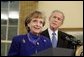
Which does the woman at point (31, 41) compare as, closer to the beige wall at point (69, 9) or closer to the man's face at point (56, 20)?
the man's face at point (56, 20)

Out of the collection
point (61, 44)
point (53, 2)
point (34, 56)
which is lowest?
point (61, 44)

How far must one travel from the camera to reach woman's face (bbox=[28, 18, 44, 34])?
140cm

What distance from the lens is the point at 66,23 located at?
406 centimetres

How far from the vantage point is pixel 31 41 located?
1.34 m


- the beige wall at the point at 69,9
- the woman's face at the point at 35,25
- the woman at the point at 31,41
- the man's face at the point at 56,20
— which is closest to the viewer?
the woman at the point at 31,41

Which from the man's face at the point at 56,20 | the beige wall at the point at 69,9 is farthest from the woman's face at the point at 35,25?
the beige wall at the point at 69,9

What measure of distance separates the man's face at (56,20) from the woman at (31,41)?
38cm

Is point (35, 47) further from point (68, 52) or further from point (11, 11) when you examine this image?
point (11, 11)

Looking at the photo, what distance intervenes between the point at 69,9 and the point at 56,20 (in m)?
2.32

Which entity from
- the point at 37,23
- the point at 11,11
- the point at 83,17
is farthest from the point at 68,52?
the point at 11,11

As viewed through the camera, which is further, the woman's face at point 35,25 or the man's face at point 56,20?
the man's face at point 56,20

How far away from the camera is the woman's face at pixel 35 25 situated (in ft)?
4.59

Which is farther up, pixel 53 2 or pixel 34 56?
pixel 53 2

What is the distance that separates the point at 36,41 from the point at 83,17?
279cm
